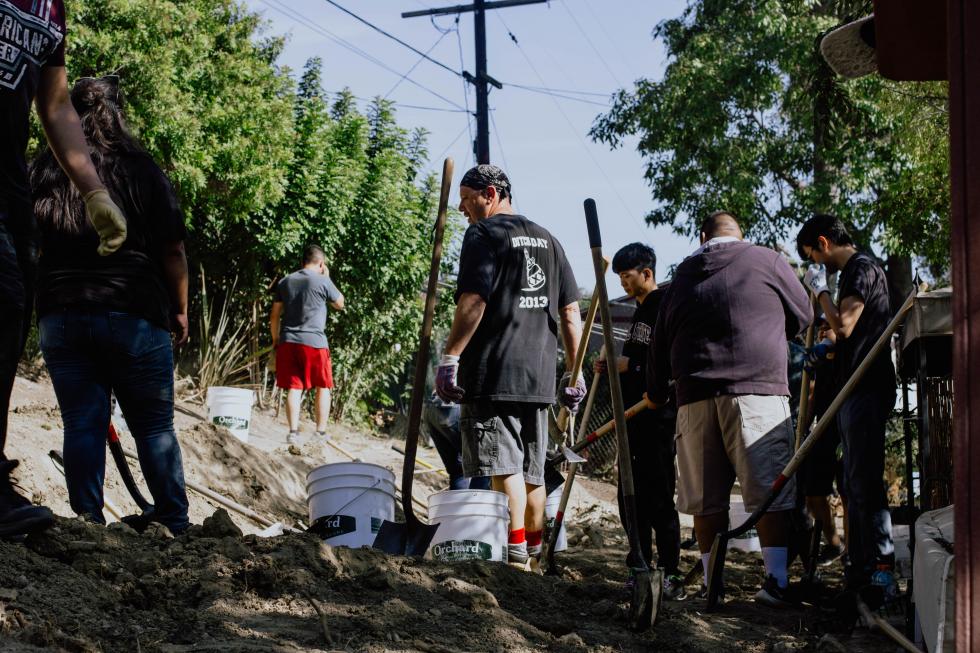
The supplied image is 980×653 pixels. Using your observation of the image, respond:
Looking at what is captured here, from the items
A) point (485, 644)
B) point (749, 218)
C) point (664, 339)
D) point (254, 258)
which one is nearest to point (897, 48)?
point (664, 339)

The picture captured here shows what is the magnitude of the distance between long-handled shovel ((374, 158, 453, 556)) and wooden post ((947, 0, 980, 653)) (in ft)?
9.04

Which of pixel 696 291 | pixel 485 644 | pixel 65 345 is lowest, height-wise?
pixel 485 644

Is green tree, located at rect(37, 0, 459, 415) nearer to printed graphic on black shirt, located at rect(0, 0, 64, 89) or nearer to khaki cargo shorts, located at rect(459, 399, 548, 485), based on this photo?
khaki cargo shorts, located at rect(459, 399, 548, 485)

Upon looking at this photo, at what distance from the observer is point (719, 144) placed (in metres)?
20.1

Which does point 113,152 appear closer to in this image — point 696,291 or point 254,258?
point 696,291

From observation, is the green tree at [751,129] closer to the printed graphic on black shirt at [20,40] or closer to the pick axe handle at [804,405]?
the pick axe handle at [804,405]

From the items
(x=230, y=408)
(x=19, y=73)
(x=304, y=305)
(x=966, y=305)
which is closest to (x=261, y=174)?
(x=304, y=305)

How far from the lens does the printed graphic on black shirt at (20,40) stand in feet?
10.7

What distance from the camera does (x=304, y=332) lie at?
33.9 feet

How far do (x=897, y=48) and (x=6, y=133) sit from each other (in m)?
3.00

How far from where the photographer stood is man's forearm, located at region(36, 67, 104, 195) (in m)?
3.48

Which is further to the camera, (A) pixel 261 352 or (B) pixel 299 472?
(A) pixel 261 352

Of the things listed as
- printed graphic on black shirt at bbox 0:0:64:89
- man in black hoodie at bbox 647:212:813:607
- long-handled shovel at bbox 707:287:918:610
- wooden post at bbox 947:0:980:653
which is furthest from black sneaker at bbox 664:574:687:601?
printed graphic on black shirt at bbox 0:0:64:89

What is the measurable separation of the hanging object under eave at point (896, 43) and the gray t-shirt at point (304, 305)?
256 inches
